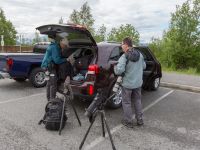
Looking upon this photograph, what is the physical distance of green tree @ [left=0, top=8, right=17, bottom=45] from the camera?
46.9 meters

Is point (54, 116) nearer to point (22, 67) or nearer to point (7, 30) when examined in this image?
point (22, 67)

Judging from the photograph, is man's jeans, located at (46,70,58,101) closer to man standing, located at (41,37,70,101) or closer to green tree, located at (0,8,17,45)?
man standing, located at (41,37,70,101)

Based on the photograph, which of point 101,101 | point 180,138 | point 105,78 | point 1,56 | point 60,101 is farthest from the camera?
point 1,56

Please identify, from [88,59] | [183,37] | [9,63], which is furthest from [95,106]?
[183,37]

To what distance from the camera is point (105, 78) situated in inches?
195

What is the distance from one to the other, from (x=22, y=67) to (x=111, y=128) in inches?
162

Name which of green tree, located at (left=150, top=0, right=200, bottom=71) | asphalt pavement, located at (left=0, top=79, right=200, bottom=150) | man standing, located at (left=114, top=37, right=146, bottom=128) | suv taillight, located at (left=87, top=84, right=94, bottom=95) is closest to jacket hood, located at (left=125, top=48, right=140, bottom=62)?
man standing, located at (left=114, top=37, right=146, bottom=128)

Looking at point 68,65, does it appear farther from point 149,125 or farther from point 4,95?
point 4,95

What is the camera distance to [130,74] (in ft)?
13.9

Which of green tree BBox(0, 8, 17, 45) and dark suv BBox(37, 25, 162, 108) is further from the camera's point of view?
green tree BBox(0, 8, 17, 45)

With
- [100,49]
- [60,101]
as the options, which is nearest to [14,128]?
[60,101]

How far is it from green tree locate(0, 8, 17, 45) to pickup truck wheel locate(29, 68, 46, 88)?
43.9 meters

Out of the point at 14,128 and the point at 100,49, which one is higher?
the point at 100,49

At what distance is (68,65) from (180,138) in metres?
2.66
